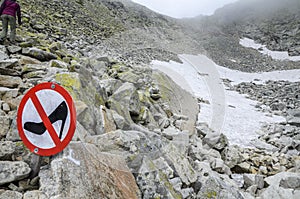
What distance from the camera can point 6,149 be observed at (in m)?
2.73

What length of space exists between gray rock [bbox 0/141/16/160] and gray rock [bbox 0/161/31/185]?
0.17 metres

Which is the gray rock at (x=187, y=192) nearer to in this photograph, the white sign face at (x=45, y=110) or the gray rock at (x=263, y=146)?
the white sign face at (x=45, y=110)

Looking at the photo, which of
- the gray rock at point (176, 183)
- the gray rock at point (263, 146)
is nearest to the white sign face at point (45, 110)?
the gray rock at point (176, 183)

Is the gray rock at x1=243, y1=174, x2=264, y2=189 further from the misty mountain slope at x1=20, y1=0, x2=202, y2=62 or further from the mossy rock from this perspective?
the misty mountain slope at x1=20, y1=0, x2=202, y2=62

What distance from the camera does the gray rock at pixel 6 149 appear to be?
267 centimetres

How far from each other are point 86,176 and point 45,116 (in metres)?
1.04

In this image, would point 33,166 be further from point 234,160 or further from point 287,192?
point 234,160

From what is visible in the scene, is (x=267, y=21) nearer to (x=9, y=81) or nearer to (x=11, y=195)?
(x=9, y=81)

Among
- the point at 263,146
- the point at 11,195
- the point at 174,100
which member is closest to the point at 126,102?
the point at 11,195

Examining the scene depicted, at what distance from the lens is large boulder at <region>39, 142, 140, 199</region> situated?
2.49 meters

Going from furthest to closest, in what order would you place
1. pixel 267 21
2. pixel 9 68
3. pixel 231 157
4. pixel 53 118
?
pixel 267 21, pixel 231 157, pixel 9 68, pixel 53 118

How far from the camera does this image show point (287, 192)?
17.0 ft

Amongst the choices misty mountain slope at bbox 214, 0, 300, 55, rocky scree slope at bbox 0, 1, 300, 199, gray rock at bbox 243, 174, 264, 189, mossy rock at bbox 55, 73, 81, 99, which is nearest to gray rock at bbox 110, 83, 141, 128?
rocky scree slope at bbox 0, 1, 300, 199

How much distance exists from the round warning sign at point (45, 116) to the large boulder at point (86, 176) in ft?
1.46
